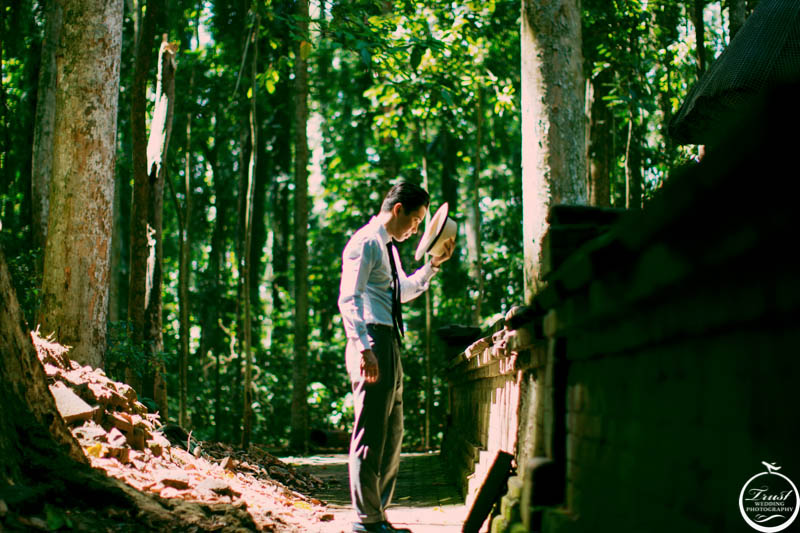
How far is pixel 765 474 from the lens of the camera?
1804 mm

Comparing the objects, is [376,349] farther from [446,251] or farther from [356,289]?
[446,251]

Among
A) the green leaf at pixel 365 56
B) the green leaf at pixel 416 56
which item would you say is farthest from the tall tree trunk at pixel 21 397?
the green leaf at pixel 416 56

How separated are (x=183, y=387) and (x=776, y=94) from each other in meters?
13.2

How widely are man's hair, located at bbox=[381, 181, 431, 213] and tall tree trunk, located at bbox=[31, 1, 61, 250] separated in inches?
301

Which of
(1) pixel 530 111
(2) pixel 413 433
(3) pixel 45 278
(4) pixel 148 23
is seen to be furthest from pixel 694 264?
(2) pixel 413 433

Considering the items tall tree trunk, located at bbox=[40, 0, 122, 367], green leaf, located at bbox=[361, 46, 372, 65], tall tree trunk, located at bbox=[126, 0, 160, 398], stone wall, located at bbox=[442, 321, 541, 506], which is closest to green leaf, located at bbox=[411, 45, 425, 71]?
green leaf, located at bbox=[361, 46, 372, 65]

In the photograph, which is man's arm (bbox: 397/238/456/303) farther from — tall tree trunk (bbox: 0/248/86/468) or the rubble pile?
tall tree trunk (bbox: 0/248/86/468)

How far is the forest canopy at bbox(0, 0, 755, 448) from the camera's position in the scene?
30.6 ft

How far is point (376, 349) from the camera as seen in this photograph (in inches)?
185

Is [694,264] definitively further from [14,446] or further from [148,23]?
[148,23]

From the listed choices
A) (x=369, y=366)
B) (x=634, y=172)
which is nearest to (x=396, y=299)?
(x=369, y=366)

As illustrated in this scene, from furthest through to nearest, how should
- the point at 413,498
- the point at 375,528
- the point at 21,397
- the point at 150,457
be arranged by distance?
the point at 413,498 < the point at 150,457 < the point at 375,528 < the point at 21,397

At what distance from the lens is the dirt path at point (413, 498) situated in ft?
17.7

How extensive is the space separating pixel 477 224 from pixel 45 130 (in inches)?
301
